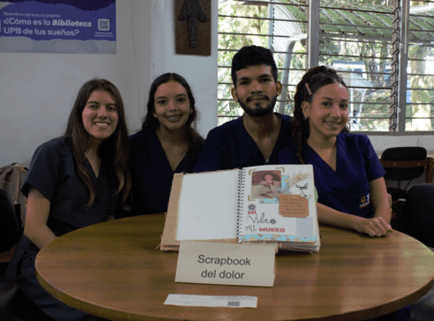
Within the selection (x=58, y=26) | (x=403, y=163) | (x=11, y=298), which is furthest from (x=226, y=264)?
(x=403, y=163)

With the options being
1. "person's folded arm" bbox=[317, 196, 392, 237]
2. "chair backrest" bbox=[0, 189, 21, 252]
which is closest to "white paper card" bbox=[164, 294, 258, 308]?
"person's folded arm" bbox=[317, 196, 392, 237]

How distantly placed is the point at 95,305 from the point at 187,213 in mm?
327

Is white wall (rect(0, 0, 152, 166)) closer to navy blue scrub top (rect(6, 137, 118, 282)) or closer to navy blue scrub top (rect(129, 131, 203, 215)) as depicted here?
navy blue scrub top (rect(129, 131, 203, 215))

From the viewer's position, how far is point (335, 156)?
1.39 m

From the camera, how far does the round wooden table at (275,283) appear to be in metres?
0.62

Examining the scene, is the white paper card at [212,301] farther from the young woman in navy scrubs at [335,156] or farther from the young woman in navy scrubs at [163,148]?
the young woman in navy scrubs at [163,148]

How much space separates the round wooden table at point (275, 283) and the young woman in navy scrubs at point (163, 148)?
640 millimetres

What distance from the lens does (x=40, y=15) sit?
2.71 m

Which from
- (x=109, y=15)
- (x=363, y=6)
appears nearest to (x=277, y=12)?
(x=363, y=6)

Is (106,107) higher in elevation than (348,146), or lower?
higher

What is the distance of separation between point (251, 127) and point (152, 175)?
48 centimetres

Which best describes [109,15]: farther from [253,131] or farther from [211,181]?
[211,181]

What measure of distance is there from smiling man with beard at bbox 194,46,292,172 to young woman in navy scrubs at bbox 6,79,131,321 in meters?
0.36

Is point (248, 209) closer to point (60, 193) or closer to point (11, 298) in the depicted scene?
point (60, 193)
